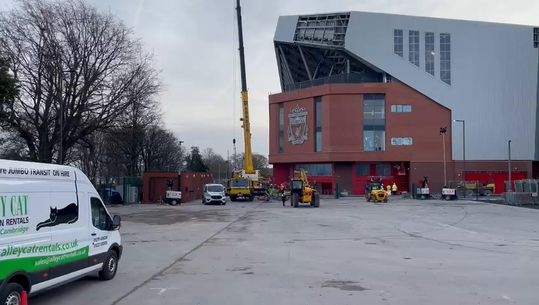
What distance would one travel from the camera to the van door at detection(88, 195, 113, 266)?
33.3 ft

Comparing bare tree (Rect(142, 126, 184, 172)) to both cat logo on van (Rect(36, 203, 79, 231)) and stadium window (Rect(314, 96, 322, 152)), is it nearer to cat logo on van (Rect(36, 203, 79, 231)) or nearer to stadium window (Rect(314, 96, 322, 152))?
stadium window (Rect(314, 96, 322, 152))

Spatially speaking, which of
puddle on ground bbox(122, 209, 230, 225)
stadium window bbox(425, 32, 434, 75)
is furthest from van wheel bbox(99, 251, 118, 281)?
stadium window bbox(425, 32, 434, 75)

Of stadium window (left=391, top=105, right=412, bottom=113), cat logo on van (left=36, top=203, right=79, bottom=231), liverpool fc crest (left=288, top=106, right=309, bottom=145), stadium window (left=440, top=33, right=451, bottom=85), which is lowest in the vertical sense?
cat logo on van (left=36, top=203, right=79, bottom=231)

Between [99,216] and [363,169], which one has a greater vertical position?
[363,169]

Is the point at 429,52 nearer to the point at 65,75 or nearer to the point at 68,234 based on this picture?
the point at 65,75

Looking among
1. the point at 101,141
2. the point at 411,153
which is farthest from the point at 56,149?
the point at 411,153

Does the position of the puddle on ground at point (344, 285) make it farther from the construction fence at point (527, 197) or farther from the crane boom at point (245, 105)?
the crane boom at point (245, 105)

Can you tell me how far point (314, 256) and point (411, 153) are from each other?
61407 millimetres

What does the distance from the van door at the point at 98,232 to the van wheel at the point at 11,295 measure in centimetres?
245

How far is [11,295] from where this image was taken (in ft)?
24.1

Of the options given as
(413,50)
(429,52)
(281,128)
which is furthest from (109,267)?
(281,128)

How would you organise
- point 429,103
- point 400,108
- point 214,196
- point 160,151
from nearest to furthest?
1. point 214,196
2. point 429,103
3. point 400,108
4. point 160,151

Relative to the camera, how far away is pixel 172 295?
30.9ft

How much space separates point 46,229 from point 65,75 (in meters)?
30.8
